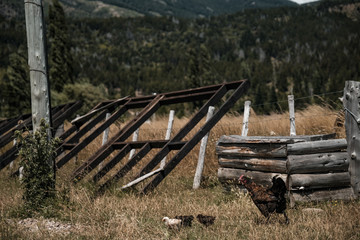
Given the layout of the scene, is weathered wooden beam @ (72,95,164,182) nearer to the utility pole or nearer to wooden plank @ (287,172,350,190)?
the utility pole

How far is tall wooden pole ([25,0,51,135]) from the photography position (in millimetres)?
5859

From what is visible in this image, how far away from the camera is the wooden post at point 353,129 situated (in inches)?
199

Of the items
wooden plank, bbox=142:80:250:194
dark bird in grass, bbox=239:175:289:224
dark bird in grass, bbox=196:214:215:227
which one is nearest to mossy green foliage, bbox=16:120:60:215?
wooden plank, bbox=142:80:250:194

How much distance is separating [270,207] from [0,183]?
22.7ft

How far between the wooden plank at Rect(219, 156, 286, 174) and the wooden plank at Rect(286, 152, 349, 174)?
0.64ft

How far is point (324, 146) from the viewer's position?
16.5 feet

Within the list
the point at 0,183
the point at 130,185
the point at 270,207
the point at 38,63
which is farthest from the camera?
the point at 0,183

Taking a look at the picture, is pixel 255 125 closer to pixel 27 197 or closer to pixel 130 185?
pixel 130 185

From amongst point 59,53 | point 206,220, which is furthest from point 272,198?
point 59,53

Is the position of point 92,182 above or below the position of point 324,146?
below

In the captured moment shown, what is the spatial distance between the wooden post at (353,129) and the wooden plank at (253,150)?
3.44 feet

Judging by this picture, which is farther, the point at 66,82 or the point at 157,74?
the point at 157,74

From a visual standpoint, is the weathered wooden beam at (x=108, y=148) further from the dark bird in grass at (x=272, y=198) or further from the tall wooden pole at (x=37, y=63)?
the dark bird in grass at (x=272, y=198)

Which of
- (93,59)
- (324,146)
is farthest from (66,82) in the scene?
(93,59)
